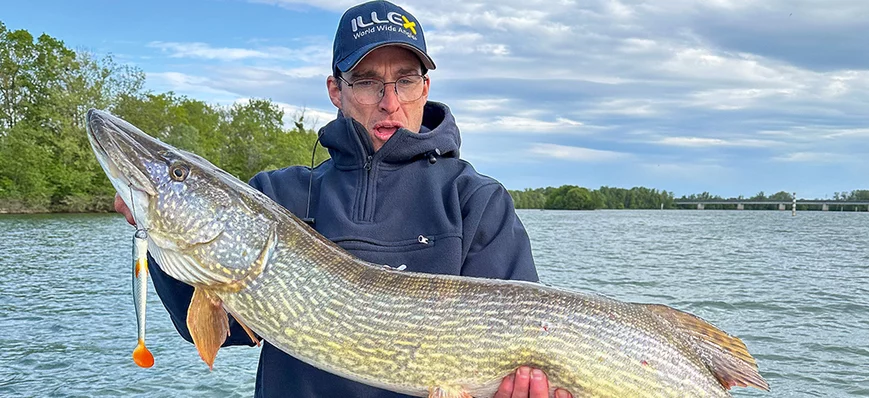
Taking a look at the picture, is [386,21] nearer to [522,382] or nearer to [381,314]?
[381,314]

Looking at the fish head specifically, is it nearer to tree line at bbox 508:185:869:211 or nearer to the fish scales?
the fish scales

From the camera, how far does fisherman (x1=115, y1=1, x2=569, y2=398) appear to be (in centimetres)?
249

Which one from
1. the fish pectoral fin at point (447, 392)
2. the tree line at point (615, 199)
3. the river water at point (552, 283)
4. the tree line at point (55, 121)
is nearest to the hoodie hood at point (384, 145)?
the fish pectoral fin at point (447, 392)

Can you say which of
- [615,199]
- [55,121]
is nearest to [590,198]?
[615,199]

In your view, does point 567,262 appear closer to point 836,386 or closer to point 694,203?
point 836,386

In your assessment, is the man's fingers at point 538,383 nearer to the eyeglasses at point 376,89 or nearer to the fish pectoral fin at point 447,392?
the fish pectoral fin at point 447,392

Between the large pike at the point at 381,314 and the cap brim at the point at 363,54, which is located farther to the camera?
the cap brim at the point at 363,54

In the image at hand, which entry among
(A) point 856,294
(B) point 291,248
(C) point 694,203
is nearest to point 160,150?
(B) point 291,248

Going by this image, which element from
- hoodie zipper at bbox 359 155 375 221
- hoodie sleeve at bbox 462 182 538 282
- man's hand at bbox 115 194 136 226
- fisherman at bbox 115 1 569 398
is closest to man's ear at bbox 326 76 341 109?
fisherman at bbox 115 1 569 398

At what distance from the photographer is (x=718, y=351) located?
7.38ft

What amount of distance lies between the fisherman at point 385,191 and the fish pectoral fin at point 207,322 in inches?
9.2

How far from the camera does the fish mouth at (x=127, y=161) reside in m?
2.15

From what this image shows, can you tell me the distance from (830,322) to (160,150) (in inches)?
434

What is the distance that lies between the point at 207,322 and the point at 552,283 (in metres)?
11.4
